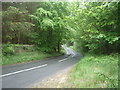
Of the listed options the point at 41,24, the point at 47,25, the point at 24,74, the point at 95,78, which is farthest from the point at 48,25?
the point at 95,78

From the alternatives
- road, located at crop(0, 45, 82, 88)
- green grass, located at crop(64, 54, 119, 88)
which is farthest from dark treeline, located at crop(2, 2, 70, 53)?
green grass, located at crop(64, 54, 119, 88)

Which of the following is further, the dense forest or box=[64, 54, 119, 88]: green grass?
the dense forest

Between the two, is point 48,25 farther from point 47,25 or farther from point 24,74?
point 24,74

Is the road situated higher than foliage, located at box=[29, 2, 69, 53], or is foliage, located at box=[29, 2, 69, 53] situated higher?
foliage, located at box=[29, 2, 69, 53]

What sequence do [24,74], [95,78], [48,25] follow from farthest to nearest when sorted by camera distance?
[48,25] → [24,74] → [95,78]

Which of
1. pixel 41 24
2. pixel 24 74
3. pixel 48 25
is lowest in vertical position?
pixel 24 74

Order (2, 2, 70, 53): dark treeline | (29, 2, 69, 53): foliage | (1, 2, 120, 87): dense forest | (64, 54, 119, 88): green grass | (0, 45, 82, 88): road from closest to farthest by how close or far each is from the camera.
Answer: (64, 54, 119, 88): green grass
(0, 45, 82, 88): road
(1, 2, 120, 87): dense forest
(2, 2, 70, 53): dark treeline
(29, 2, 69, 53): foliage

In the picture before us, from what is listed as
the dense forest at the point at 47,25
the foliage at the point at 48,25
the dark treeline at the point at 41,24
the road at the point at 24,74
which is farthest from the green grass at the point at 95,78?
the foliage at the point at 48,25

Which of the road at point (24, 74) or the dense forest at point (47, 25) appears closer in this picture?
the road at point (24, 74)

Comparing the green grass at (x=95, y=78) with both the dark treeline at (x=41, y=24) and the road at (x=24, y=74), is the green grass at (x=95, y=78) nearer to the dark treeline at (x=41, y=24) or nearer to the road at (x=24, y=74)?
the road at (x=24, y=74)

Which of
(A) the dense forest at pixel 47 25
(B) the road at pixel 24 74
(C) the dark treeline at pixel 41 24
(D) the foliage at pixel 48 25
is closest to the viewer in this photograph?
(B) the road at pixel 24 74

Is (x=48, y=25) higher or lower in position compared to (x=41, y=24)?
lower

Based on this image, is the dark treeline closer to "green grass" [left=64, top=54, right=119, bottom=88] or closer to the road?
the road

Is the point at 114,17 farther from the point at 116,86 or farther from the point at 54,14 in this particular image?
the point at 54,14
